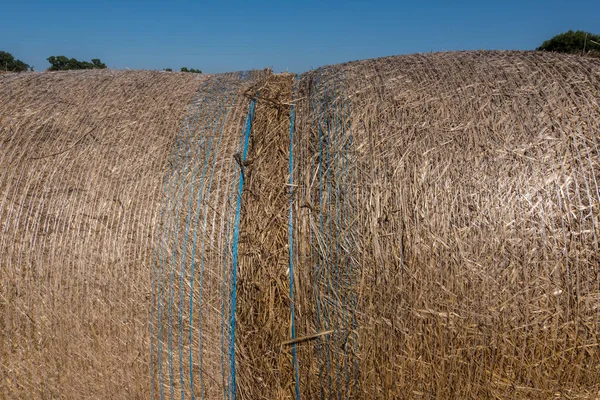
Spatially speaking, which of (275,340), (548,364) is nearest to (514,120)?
(548,364)

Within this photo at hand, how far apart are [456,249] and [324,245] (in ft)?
1.90

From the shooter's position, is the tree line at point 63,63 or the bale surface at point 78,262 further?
the tree line at point 63,63

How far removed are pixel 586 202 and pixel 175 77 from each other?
2.43 metres

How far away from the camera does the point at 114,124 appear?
8.08 ft

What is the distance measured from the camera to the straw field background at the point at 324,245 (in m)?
1.91

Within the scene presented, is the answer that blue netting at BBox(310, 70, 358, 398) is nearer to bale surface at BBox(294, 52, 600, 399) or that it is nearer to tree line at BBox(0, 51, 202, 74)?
bale surface at BBox(294, 52, 600, 399)

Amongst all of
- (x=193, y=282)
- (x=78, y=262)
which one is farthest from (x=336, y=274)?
(x=78, y=262)

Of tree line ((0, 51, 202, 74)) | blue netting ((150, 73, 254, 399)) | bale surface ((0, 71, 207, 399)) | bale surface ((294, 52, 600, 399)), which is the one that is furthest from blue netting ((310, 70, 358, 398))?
tree line ((0, 51, 202, 74))

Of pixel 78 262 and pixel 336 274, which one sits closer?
pixel 336 274

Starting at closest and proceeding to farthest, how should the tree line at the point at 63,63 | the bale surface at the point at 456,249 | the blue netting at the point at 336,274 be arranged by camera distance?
1. the bale surface at the point at 456,249
2. the blue netting at the point at 336,274
3. the tree line at the point at 63,63

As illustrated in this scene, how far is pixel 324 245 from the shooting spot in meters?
2.04

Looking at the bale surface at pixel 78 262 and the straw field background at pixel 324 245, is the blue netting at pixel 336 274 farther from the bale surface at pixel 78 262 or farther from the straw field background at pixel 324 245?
the bale surface at pixel 78 262

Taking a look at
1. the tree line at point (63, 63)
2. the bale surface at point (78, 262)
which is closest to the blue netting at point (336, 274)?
the bale surface at point (78, 262)

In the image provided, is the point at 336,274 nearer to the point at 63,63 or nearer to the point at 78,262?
the point at 78,262
